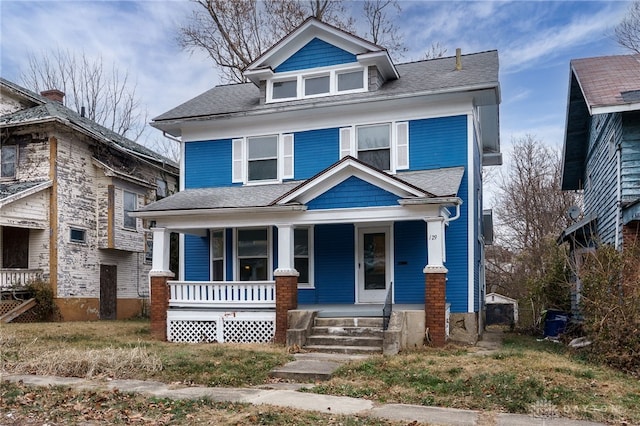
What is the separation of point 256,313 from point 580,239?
31.2ft

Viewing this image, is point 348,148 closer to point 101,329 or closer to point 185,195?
point 185,195

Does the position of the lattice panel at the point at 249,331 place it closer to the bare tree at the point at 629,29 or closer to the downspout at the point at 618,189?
the downspout at the point at 618,189

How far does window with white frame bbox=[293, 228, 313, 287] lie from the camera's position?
50.5 feet

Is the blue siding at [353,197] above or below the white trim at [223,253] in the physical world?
above

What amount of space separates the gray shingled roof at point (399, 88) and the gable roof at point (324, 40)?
28.6 inches

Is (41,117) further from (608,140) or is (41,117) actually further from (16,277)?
(608,140)

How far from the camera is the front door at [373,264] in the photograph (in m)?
14.8

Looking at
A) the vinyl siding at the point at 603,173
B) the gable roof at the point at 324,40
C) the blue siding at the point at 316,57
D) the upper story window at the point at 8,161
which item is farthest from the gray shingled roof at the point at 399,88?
the upper story window at the point at 8,161

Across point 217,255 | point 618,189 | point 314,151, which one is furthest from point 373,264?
point 618,189

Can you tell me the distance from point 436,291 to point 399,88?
592cm

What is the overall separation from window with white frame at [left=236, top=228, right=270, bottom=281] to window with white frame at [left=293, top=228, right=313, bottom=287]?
34.5 inches

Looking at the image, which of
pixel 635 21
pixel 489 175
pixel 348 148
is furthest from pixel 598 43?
pixel 348 148

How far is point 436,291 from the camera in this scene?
1181 cm

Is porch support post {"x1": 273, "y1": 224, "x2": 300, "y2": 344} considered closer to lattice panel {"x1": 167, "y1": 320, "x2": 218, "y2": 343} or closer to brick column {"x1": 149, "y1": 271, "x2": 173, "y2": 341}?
lattice panel {"x1": 167, "y1": 320, "x2": 218, "y2": 343}
